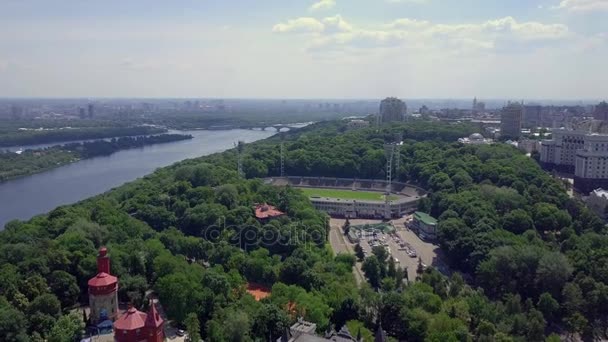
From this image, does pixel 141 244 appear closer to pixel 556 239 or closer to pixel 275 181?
pixel 556 239

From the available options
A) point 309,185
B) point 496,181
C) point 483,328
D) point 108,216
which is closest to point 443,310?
point 483,328

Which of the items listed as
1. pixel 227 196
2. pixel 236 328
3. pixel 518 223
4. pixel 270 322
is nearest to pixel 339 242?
pixel 227 196

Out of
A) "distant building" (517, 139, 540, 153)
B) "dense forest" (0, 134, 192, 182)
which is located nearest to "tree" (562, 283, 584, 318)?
"distant building" (517, 139, 540, 153)

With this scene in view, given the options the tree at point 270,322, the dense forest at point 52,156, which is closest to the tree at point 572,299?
the tree at point 270,322

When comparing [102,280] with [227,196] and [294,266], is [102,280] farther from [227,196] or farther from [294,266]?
[227,196]

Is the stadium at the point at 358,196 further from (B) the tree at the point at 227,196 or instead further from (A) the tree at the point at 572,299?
(A) the tree at the point at 572,299

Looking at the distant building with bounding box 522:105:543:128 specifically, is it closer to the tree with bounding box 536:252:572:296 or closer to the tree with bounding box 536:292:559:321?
the tree with bounding box 536:252:572:296

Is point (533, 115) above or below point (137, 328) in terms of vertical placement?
above
